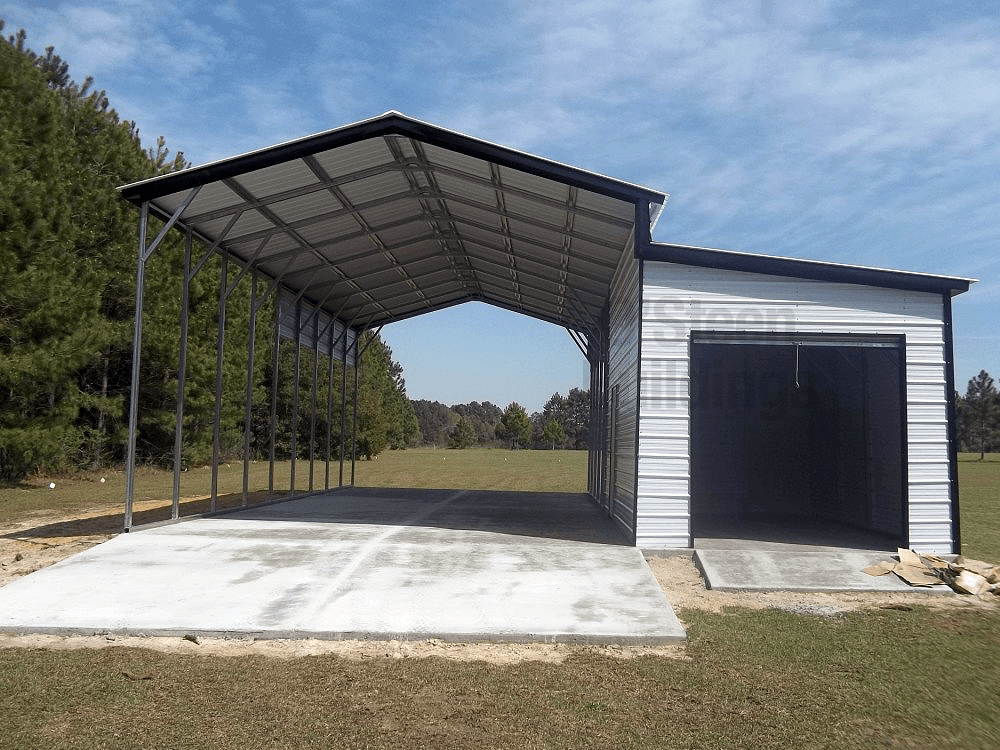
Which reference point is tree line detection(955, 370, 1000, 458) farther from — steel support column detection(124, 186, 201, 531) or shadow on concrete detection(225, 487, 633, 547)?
steel support column detection(124, 186, 201, 531)

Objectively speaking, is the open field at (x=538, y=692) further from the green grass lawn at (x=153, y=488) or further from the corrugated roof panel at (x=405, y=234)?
the corrugated roof panel at (x=405, y=234)

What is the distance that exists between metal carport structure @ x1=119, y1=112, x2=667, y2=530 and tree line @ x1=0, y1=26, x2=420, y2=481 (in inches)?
116

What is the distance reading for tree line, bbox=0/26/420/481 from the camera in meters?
21.0

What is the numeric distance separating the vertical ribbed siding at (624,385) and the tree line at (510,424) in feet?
235

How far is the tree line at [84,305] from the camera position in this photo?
A: 21.0 metres

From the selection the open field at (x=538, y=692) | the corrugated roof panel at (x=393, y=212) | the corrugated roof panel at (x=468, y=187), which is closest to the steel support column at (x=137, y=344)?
the corrugated roof panel at (x=393, y=212)

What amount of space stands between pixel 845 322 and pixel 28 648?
10307mm

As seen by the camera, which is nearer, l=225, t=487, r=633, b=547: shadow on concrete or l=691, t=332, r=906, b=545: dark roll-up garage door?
l=225, t=487, r=633, b=547: shadow on concrete

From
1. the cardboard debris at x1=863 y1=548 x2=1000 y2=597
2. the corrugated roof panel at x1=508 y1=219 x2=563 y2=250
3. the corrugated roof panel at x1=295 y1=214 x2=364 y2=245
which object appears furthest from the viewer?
the corrugated roof panel at x1=295 y1=214 x2=364 y2=245

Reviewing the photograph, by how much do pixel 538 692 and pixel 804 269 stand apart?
7.95 metres

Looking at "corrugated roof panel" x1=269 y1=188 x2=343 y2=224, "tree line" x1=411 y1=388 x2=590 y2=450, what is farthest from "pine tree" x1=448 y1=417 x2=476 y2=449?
"corrugated roof panel" x1=269 y1=188 x2=343 y2=224

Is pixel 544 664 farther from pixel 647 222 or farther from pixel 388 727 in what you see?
pixel 647 222

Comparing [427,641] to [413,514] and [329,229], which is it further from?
[329,229]

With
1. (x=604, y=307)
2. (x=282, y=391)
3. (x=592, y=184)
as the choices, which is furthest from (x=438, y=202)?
(x=282, y=391)
